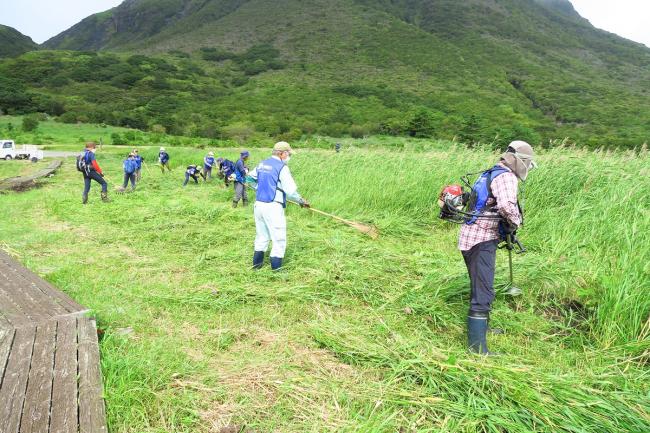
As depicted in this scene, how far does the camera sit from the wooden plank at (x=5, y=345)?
9.09 ft

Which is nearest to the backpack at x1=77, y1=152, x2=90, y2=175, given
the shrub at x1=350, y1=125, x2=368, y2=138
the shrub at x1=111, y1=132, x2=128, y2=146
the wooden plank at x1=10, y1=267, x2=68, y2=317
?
the wooden plank at x1=10, y1=267, x2=68, y2=317

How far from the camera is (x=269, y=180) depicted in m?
5.12

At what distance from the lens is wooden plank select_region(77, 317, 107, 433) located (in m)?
2.40

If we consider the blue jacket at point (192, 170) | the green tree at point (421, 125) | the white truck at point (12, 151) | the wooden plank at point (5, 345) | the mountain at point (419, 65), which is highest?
the mountain at point (419, 65)

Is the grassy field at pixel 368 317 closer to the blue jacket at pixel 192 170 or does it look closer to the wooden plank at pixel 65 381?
the wooden plank at pixel 65 381

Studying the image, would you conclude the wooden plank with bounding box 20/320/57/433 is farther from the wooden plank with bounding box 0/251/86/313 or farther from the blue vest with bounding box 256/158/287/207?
the blue vest with bounding box 256/158/287/207

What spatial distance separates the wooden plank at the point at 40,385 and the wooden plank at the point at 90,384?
0.57ft

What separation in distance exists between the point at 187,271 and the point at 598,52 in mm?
136503

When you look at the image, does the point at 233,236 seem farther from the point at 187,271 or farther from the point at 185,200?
the point at 185,200

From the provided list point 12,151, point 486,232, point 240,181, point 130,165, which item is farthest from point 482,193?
point 12,151

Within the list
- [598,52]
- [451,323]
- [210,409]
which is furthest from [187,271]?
[598,52]

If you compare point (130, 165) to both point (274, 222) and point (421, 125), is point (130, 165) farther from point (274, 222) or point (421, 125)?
point (421, 125)

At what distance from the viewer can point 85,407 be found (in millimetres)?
2506

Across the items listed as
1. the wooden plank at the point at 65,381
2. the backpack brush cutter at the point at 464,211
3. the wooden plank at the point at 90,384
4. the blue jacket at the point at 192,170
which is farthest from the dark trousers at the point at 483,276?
the blue jacket at the point at 192,170
